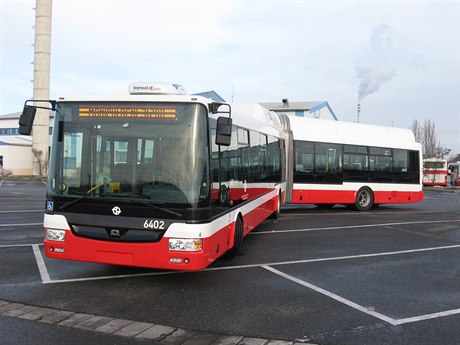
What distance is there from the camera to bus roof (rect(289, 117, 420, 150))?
1577 centimetres

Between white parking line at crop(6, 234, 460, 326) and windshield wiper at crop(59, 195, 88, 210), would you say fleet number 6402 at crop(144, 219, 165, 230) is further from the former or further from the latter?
white parking line at crop(6, 234, 460, 326)

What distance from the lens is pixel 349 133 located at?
54.7 ft

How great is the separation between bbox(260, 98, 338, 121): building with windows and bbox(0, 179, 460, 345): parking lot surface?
59.8 m

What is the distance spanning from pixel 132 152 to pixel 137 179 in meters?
0.37

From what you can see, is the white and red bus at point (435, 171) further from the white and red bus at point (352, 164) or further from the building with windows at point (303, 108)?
the white and red bus at point (352, 164)

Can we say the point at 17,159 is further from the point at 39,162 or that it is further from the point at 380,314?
the point at 380,314

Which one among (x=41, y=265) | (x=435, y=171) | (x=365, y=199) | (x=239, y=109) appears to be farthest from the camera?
(x=435, y=171)

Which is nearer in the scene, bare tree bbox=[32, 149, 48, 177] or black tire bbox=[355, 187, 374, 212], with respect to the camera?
black tire bbox=[355, 187, 374, 212]

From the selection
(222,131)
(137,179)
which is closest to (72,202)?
(137,179)

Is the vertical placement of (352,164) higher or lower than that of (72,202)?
higher

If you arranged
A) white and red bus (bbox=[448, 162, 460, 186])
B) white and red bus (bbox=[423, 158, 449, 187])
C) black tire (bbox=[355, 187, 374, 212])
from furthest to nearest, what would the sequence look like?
1. white and red bus (bbox=[448, 162, 460, 186])
2. white and red bus (bbox=[423, 158, 449, 187])
3. black tire (bbox=[355, 187, 374, 212])

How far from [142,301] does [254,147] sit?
14.4 feet

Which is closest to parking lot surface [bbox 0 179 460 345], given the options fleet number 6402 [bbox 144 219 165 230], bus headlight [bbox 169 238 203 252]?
bus headlight [bbox 169 238 203 252]

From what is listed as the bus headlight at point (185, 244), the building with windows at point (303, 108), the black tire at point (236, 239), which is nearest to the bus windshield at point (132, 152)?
the bus headlight at point (185, 244)
